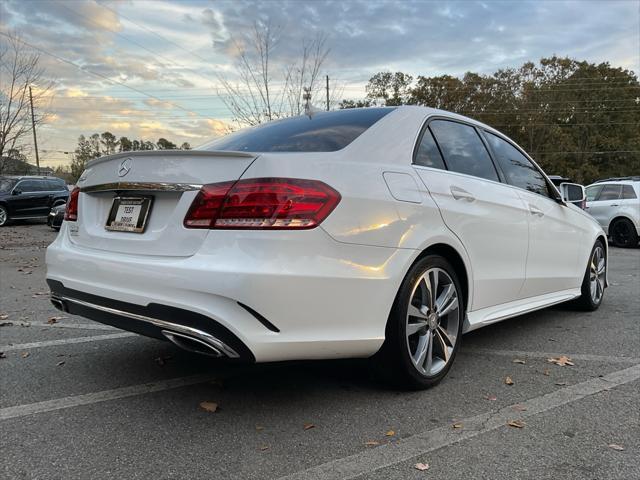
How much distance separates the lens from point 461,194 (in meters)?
3.34

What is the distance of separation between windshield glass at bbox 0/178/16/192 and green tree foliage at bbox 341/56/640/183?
106 ft

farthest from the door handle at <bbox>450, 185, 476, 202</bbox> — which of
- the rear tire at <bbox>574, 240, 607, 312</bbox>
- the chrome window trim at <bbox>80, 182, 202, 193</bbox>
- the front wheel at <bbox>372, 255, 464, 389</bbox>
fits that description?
the rear tire at <bbox>574, 240, 607, 312</bbox>

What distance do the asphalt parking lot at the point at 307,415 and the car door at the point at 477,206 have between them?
0.58 meters

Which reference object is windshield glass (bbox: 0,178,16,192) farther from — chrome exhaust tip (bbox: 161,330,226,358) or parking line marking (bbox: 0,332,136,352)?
chrome exhaust tip (bbox: 161,330,226,358)

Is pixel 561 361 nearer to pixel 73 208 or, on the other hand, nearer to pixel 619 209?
pixel 73 208

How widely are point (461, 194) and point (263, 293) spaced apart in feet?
5.25

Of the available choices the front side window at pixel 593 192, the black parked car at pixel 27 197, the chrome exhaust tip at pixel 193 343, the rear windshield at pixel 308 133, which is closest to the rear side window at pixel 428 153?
the rear windshield at pixel 308 133

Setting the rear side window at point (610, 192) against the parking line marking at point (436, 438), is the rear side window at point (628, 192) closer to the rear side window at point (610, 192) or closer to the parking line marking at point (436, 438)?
the rear side window at point (610, 192)

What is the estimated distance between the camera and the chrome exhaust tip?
2.37 meters

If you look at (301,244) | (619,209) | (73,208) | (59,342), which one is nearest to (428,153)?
(301,244)

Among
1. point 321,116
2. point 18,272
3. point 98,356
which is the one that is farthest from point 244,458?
point 18,272

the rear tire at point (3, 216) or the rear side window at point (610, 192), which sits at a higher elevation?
the rear side window at point (610, 192)

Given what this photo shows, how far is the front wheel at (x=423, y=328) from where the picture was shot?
112 inches

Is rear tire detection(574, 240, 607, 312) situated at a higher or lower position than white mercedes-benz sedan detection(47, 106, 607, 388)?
lower
